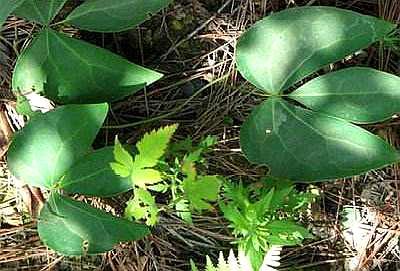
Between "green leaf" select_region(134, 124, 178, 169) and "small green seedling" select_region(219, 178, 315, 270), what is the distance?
25 centimetres

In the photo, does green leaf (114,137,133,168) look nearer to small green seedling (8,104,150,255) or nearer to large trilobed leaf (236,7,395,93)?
small green seedling (8,104,150,255)

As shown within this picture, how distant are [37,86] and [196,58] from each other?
54 cm

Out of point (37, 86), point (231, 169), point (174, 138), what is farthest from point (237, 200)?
point (37, 86)

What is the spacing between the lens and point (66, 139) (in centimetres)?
167

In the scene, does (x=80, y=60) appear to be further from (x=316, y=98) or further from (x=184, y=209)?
(x=316, y=98)

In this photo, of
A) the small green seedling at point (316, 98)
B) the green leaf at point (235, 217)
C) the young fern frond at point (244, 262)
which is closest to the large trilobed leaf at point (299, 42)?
the small green seedling at point (316, 98)

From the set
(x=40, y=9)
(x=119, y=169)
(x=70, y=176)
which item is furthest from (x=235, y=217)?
(x=40, y=9)

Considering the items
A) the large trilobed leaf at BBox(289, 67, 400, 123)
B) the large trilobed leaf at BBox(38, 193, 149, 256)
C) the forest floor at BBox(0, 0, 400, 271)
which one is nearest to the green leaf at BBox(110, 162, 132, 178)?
the large trilobed leaf at BBox(38, 193, 149, 256)

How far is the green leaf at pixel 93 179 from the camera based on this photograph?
5.49 ft

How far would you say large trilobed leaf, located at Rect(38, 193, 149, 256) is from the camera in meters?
1.65

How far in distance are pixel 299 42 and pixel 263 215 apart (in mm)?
501

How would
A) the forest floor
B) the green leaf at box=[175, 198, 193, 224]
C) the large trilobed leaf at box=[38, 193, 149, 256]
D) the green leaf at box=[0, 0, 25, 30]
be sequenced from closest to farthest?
1. the green leaf at box=[0, 0, 25, 30]
2. the large trilobed leaf at box=[38, 193, 149, 256]
3. the green leaf at box=[175, 198, 193, 224]
4. the forest floor

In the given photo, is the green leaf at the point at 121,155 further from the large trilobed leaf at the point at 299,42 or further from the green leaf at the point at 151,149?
the large trilobed leaf at the point at 299,42

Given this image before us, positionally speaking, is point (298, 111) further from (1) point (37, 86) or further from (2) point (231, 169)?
(1) point (37, 86)
